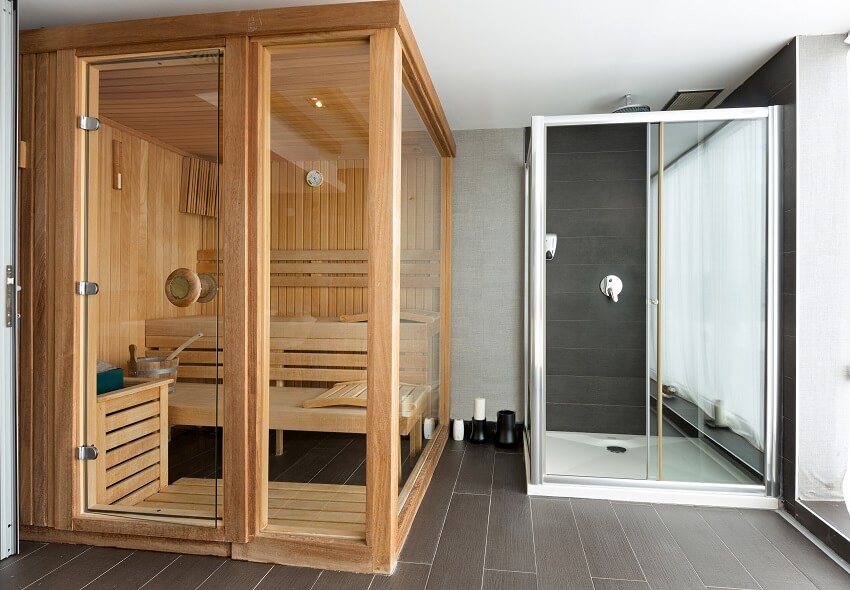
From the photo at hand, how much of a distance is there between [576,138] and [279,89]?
1.62 m

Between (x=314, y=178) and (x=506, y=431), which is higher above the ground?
(x=314, y=178)

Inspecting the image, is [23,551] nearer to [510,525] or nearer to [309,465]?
[309,465]

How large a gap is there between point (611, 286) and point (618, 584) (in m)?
1.53

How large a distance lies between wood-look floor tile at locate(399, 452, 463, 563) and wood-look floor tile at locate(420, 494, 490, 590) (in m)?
0.04

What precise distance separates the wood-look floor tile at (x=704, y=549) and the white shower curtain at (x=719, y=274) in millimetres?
559

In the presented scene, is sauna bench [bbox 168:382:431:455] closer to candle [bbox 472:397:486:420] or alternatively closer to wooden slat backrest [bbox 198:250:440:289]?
wooden slat backrest [bbox 198:250:440:289]

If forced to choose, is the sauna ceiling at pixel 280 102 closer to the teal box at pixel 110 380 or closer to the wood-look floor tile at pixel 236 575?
the teal box at pixel 110 380

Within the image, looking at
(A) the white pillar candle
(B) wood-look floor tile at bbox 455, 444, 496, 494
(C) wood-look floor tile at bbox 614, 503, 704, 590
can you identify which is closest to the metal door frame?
(B) wood-look floor tile at bbox 455, 444, 496, 494

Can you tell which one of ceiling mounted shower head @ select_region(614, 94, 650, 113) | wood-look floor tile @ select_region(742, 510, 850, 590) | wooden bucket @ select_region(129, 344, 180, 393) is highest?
ceiling mounted shower head @ select_region(614, 94, 650, 113)

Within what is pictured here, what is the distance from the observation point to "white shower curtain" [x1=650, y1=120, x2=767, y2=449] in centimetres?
293

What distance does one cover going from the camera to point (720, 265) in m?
2.95

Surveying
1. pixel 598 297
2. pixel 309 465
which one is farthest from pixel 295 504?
pixel 598 297

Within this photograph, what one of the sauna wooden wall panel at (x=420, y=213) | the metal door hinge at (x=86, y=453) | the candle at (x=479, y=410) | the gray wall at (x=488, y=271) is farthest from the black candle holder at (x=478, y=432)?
the metal door hinge at (x=86, y=453)

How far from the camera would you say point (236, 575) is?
2.17m
